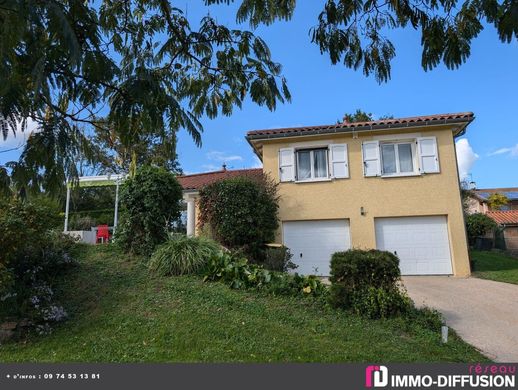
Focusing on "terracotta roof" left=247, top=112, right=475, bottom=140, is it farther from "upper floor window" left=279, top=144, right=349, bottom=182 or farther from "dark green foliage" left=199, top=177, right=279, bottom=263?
"dark green foliage" left=199, top=177, right=279, bottom=263

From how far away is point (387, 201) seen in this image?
43.1ft

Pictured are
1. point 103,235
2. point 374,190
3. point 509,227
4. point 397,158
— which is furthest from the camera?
point 509,227

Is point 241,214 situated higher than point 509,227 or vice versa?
point 509,227

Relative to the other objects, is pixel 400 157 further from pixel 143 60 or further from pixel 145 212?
pixel 143 60

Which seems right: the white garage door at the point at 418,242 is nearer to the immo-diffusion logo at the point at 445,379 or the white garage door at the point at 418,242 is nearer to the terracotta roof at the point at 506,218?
the immo-diffusion logo at the point at 445,379

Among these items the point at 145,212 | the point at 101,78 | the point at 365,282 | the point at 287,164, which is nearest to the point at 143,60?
the point at 101,78

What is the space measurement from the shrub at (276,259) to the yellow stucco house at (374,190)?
1.45 m

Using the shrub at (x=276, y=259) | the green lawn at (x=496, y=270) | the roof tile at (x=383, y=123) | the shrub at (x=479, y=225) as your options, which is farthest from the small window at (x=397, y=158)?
the shrub at (x=479, y=225)

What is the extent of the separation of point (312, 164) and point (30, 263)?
926cm

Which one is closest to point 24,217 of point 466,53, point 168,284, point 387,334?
point 168,284

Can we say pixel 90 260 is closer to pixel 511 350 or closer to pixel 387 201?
pixel 511 350

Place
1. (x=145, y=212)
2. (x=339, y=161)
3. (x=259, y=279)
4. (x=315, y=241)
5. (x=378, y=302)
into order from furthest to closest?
(x=339, y=161) < (x=315, y=241) < (x=145, y=212) < (x=259, y=279) < (x=378, y=302)

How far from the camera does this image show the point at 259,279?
7.64 metres

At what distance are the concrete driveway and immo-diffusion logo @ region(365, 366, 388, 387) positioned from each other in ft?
6.23
